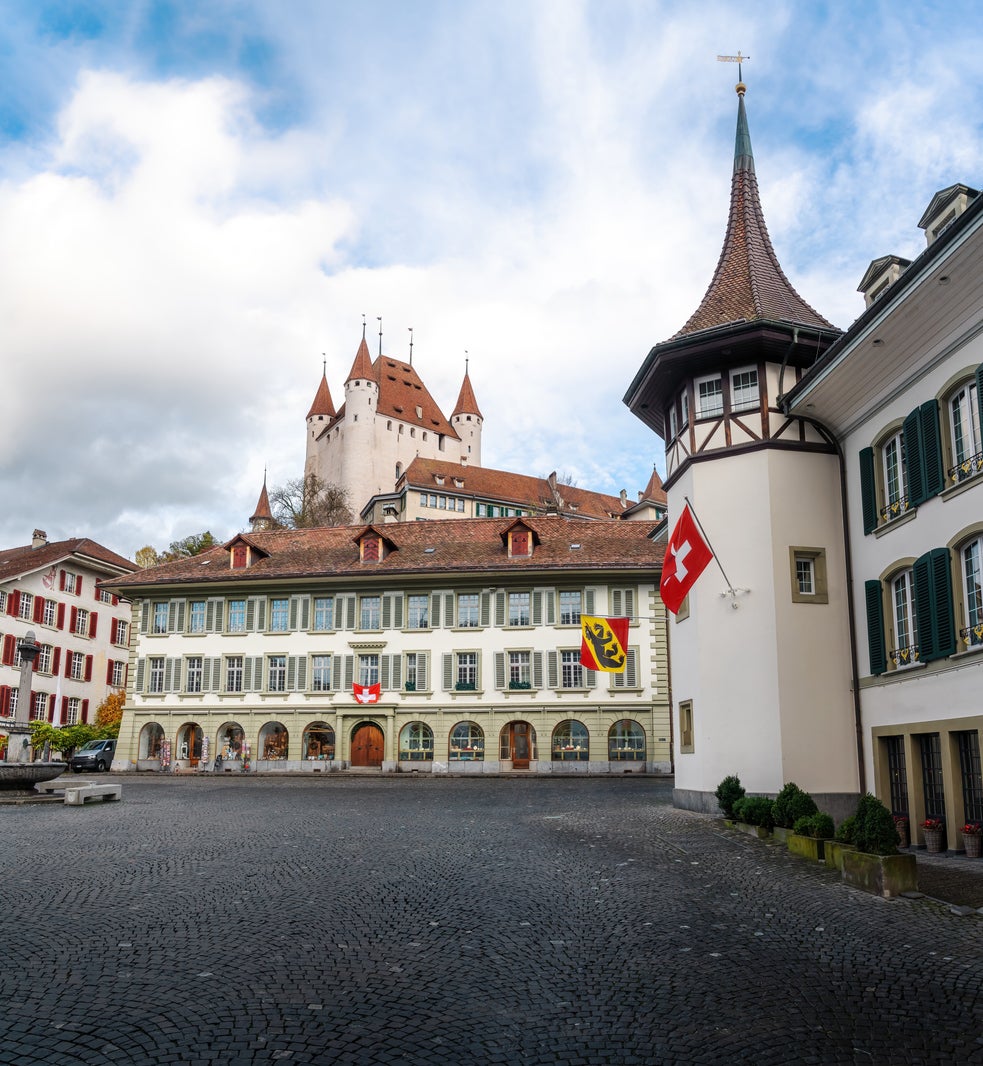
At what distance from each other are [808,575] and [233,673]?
3009 cm

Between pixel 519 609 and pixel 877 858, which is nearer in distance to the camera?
pixel 877 858

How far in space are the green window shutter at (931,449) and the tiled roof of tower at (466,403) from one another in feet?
358

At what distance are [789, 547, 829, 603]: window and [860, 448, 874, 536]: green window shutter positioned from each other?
1301 mm

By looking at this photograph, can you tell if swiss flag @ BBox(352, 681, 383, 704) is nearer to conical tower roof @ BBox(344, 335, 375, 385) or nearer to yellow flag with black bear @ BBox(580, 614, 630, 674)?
yellow flag with black bear @ BBox(580, 614, 630, 674)

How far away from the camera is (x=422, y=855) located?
14.3 metres

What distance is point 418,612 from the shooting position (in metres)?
43.7


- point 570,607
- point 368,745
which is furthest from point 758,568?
point 368,745

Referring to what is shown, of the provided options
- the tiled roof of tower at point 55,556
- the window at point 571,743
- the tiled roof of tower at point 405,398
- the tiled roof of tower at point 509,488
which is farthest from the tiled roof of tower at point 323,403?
the window at point 571,743

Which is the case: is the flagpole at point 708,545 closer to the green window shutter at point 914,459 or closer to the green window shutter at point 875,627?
the green window shutter at point 875,627

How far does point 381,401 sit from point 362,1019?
11282 centimetres

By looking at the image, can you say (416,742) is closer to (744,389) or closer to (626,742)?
(626,742)

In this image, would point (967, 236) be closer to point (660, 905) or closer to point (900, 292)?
point (900, 292)

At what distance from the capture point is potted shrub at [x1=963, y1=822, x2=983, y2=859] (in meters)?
15.1

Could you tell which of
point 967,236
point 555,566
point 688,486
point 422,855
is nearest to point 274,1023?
point 422,855
